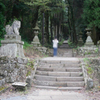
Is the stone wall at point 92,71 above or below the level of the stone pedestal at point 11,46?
below

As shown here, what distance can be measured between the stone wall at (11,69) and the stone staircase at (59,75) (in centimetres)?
74

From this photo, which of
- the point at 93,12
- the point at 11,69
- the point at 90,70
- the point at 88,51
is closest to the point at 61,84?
the point at 90,70

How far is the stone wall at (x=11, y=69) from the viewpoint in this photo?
5728mm

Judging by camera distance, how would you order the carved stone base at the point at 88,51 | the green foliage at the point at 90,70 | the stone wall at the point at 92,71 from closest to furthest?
the stone wall at the point at 92,71, the green foliage at the point at 90,70, the carved stone base at the point at 88,51

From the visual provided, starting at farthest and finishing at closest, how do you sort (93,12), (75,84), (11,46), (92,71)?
(93,12), (11,46), (92,71), (75,84)

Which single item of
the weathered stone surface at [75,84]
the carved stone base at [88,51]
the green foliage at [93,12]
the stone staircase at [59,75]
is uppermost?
the green foliage at [93,12]

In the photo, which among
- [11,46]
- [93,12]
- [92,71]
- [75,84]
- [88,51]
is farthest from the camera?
[93,12]

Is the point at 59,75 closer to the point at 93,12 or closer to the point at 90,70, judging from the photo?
the point at 90,70

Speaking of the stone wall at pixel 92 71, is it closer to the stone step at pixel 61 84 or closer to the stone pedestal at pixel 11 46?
the stone step at pixel 61 84

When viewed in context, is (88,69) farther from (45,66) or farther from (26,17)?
(26,17)

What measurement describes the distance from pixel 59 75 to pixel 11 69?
2274 millimetres

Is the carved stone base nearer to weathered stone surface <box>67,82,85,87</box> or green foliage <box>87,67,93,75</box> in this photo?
green foliage <box>87,67,93,75</box>

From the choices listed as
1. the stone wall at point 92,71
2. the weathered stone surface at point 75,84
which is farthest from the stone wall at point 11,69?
the stone wall at point 92,71

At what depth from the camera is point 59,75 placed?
644 cm
